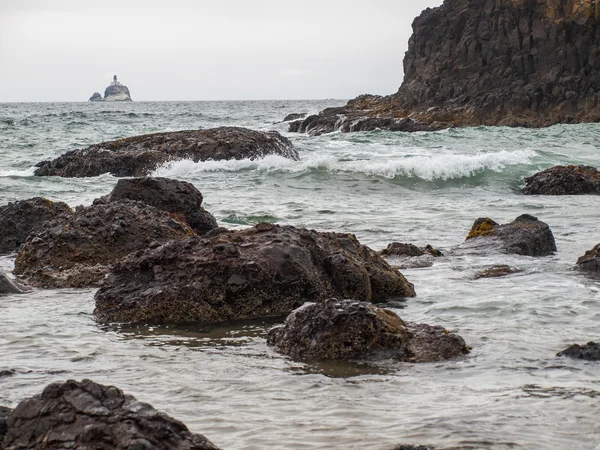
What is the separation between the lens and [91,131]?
36844mm

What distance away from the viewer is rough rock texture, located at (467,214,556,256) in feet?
28.0

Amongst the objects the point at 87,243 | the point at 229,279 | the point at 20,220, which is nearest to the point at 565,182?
the point at 20,220

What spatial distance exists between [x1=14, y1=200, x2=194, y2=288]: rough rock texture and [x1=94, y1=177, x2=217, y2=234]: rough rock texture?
95 centimetres

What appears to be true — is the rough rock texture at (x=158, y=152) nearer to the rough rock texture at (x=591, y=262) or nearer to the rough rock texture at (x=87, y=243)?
the rough rock texture at (x=87, y=243)

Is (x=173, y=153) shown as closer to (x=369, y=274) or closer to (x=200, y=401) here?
(x=369, y=274)

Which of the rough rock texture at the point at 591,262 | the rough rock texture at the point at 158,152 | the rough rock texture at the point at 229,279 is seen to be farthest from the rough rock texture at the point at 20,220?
the rough rock texture at the point at 158,152

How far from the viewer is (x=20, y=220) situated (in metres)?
9.09

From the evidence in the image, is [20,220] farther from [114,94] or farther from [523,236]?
[114,94]

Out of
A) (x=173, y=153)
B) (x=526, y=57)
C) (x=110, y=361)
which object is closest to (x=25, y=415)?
(x=110, y=361)

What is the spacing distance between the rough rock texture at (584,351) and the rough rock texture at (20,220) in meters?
6.15

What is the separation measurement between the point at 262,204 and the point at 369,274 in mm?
7408

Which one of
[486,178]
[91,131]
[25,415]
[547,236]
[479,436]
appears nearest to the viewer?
[25,415]

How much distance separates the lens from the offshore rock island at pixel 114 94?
552ft

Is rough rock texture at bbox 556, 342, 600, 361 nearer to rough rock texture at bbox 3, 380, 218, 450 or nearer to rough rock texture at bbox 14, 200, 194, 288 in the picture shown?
rough rock texture at bbox 3, 380, 218, 450
